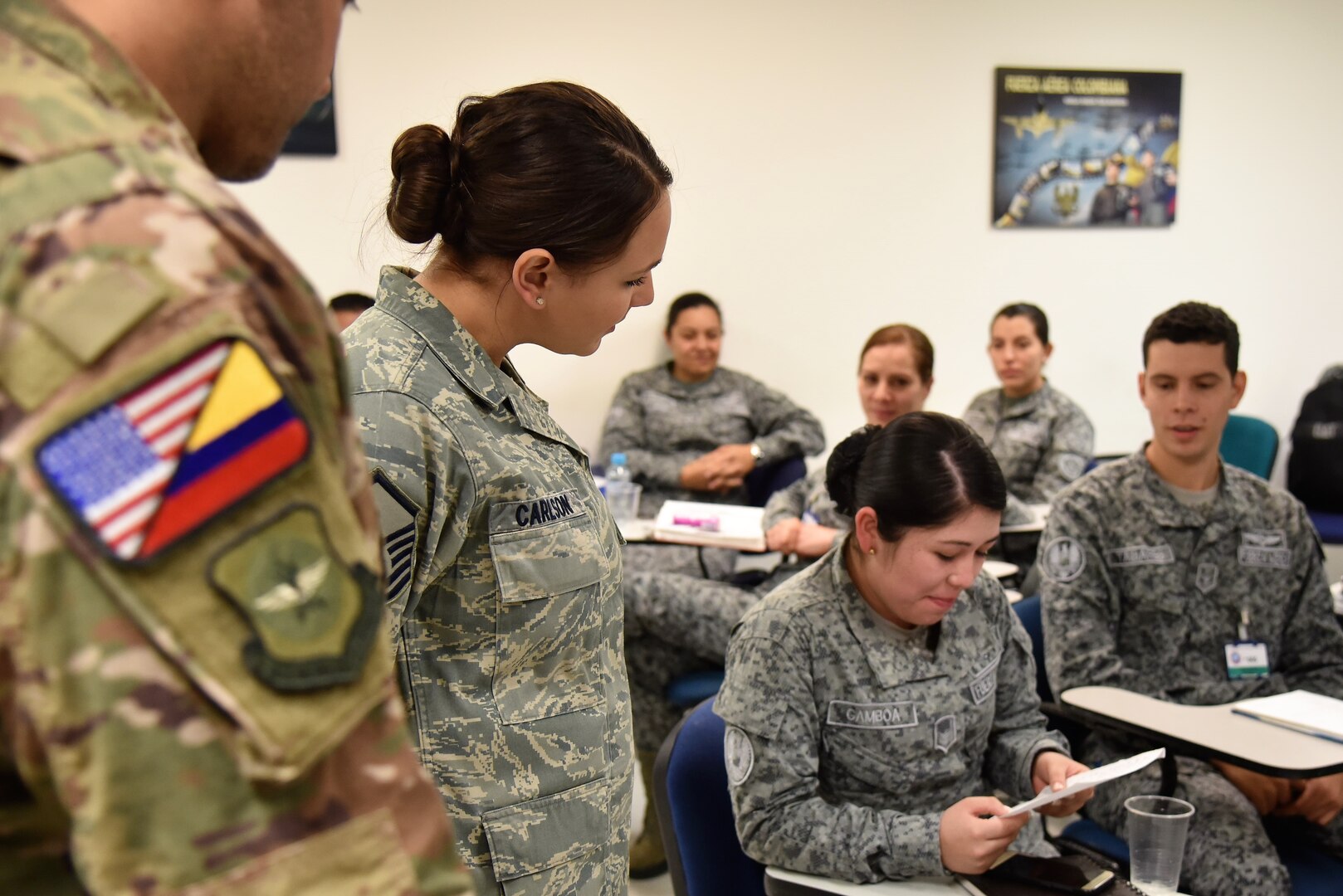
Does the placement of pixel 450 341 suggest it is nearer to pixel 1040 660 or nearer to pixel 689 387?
pixel 1040 660

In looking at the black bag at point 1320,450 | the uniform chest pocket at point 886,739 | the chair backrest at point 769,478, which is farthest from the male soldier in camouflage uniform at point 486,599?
the black bag at point 1320,450

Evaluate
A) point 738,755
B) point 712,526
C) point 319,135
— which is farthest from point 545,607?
point 319,135

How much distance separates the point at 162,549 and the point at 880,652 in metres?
1.32

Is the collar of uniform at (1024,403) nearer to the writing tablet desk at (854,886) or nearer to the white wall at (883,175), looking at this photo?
the white wall at (883,175)

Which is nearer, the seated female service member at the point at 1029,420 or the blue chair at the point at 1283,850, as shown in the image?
the blue chair at the point at 1283,850

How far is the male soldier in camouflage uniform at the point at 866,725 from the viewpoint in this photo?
56.0 inches

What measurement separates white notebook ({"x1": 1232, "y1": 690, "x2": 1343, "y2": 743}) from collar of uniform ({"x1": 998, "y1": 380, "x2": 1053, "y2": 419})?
225cm

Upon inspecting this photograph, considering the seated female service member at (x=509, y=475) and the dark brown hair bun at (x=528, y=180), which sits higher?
the dark brown hair bun at (x=528, y=180)

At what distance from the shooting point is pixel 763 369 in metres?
4.62

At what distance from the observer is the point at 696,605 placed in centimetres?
274

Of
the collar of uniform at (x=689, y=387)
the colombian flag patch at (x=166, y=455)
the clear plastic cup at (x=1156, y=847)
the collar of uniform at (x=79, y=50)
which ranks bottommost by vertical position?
the clear plastic cup at (x=1156, y=847)

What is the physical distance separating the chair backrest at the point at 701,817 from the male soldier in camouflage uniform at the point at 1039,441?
261 centimetres

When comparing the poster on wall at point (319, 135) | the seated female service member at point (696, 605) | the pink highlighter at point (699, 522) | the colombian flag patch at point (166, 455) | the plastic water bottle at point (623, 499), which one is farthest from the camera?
the poster on wall at point (319, 135)

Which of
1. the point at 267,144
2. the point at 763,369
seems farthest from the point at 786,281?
→ the point at 267,144
